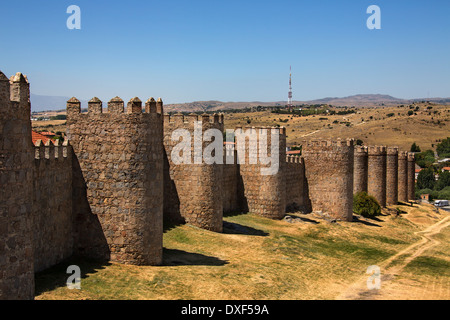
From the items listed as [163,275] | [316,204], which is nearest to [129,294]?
[163,275]

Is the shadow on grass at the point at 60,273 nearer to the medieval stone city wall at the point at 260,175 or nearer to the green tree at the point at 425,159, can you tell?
the medieval stone city wall at the point at 260,175

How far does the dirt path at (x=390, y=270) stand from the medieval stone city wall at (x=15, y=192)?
30.1ft

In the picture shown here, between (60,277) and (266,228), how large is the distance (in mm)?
12407

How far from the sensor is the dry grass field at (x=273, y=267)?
39.2 feet

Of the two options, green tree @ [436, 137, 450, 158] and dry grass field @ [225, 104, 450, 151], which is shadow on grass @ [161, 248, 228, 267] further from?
green tree @ [436, 137, 450, 158]

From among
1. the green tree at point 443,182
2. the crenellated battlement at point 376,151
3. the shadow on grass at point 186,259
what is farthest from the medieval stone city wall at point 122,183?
the green tree at point 443,182

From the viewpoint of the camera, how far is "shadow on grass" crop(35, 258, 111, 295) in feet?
35.7

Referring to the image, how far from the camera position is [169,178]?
63.7 ft

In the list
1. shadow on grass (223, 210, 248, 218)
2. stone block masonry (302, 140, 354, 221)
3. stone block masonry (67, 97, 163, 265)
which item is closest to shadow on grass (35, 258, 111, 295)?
stone block masonry (67, 97, 163, 265)

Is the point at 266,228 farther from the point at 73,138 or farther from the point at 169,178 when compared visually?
the point at 73,138

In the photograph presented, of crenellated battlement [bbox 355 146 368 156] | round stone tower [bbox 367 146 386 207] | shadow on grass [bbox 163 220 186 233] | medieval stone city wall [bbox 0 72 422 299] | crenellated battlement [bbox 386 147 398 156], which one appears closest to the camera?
medieval stone city wall [bbox 0 72 422 299]

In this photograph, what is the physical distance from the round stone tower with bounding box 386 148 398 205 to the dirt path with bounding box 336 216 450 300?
815 centimetres

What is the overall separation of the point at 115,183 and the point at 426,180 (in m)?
65.7
